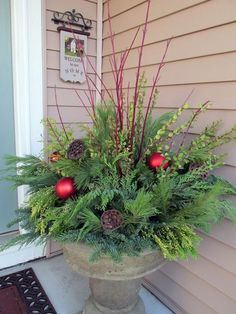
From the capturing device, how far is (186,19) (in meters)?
1.40

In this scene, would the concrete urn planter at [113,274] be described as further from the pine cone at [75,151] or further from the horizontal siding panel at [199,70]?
the horizontal siding panel at [199,70]

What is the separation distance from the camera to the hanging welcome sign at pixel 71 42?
1.83 metres

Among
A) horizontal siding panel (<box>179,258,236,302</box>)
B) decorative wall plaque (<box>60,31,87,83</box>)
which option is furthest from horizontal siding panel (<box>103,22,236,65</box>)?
horizontal siding panel (<box>179,258,236,302</box>)

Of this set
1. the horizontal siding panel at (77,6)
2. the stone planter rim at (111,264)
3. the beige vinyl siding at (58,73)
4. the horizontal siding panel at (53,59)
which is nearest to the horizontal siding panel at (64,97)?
the beige vinyl siding at (58,73)

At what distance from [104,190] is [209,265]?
782mm

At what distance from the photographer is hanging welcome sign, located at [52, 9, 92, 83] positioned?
183 centimetres

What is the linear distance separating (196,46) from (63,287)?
1.69 m

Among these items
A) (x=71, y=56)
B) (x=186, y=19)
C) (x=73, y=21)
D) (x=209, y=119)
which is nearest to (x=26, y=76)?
(x=71, y=56)

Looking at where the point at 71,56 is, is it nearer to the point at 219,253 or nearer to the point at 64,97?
the point at 64,97

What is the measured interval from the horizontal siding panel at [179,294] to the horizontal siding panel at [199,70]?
3.62ft

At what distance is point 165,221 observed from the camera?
3.58 ft

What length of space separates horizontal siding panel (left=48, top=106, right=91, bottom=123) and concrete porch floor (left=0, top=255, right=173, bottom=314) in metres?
1.09

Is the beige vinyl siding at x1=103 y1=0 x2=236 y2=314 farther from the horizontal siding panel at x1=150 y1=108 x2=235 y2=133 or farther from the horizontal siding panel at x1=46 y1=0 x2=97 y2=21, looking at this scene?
the horizontal siding panel at x1=46 y1=0 x2=97 y2=21

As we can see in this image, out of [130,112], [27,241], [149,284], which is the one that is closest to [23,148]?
[27,241]
